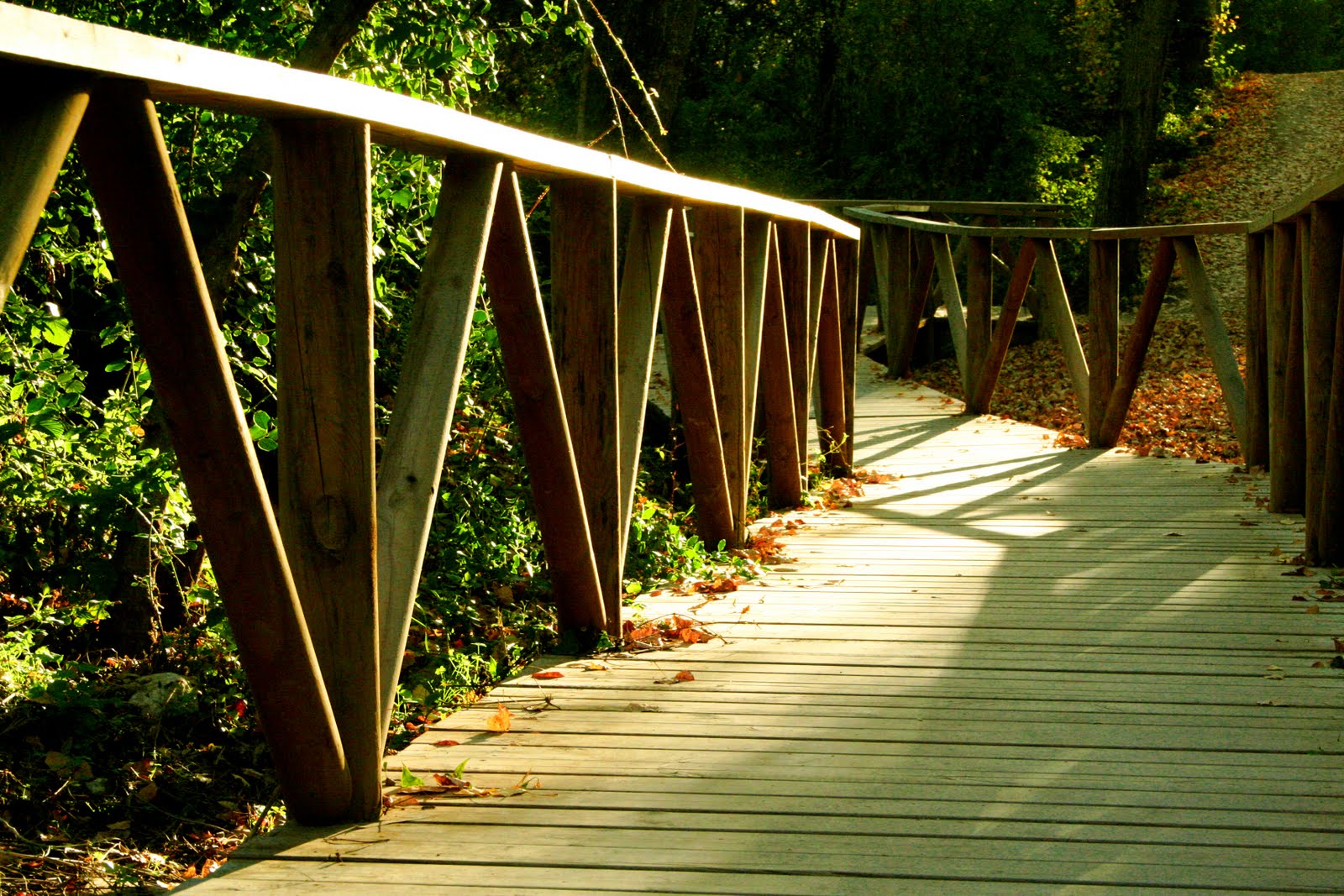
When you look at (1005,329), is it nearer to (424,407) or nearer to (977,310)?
(977,310)

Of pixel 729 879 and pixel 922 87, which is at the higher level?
pixel 922 87

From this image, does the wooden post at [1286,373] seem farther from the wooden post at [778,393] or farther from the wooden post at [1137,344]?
the wooden post at [778,393]

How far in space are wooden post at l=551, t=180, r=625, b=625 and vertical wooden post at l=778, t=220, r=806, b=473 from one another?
9.00ft

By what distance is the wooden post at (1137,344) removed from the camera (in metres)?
8.04

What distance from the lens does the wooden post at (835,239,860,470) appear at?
798 centimetres

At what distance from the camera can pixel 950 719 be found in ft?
10.9

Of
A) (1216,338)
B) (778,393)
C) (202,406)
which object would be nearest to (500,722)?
(202,406)

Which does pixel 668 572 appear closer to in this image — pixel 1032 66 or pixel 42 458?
pixel 42 458

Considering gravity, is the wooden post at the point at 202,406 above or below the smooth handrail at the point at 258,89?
below

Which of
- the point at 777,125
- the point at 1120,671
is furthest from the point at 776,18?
the point at 1120,671

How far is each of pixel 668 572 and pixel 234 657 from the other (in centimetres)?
175

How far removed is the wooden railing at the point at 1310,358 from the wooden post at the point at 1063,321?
241 cm

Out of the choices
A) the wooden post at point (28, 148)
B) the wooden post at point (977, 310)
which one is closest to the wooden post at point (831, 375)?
the wooden post at point (977, 310)

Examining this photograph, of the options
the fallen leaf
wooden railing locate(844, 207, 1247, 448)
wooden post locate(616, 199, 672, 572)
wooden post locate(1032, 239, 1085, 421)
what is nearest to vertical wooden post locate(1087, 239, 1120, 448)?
wooden railing locate(844, 207, 1247, 448)
